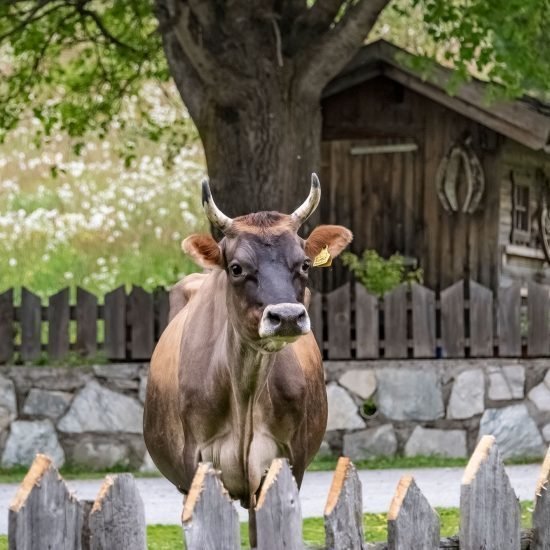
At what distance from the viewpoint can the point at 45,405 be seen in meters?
12.7

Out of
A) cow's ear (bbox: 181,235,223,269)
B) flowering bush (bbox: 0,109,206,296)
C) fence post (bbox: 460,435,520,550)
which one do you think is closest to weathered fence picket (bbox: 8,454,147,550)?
fence post (bbox: 460,435,520,550)

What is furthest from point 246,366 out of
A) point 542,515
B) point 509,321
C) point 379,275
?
point 379,275

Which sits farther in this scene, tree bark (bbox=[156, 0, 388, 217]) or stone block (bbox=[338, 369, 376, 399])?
tree bark (bbox=[156, 0, 388, 217])

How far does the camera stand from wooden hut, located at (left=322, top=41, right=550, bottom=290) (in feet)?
56.7

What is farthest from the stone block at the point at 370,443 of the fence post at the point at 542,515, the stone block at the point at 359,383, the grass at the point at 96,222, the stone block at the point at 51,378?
the fence post at the point at 542,515

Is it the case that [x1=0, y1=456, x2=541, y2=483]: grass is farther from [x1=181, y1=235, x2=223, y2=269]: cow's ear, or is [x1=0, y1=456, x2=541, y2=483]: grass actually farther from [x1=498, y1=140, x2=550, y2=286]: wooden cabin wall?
[x1=181, y1=235, x2=223, y2=269]: cow's ear

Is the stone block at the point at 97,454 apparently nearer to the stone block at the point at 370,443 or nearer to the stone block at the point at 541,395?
the stone block at the point at 370,443

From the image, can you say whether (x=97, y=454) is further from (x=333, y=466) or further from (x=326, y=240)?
(x=326, y=240)

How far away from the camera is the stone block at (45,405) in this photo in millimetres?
12703

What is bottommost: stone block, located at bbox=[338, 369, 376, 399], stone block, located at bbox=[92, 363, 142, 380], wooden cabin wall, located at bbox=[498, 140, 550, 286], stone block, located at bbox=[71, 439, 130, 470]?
stone block, located at bbox=[71, 439, 130, 470]

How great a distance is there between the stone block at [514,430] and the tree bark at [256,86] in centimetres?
280

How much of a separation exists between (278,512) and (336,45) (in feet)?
32.9

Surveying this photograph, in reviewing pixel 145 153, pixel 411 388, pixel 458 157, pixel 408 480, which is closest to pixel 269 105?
pixel 411 388

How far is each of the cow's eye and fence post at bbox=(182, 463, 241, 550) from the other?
7.75ft
